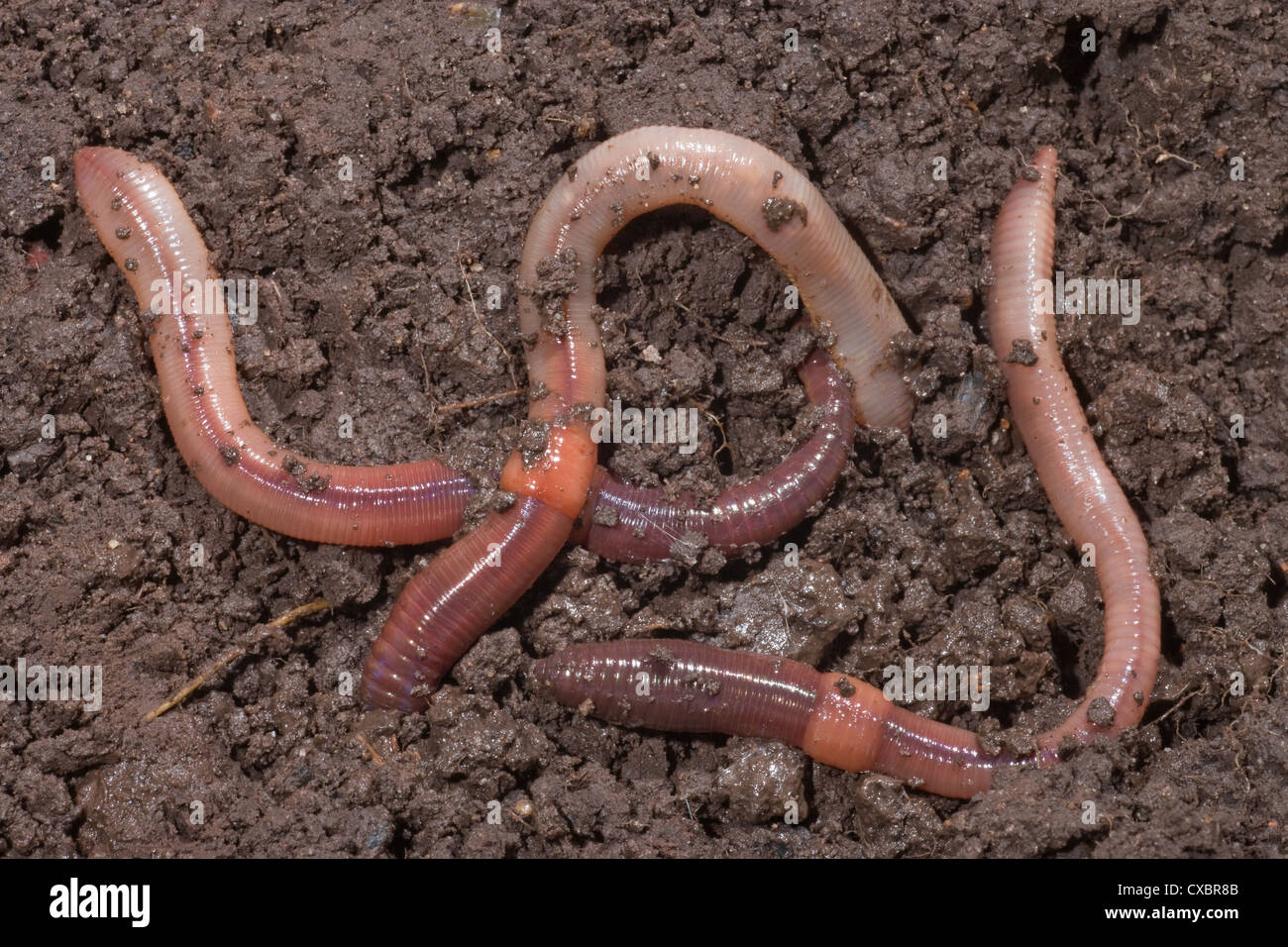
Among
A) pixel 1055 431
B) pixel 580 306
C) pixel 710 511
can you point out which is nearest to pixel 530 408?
pixel 580 306

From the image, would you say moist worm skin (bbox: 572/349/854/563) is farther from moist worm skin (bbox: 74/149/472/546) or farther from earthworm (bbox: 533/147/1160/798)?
moist worm skin (bbox: 74/149/472/546)

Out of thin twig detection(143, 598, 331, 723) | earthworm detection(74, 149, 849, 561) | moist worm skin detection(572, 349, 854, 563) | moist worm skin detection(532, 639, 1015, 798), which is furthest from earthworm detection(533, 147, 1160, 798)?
thin twig detection(143, 598, 331, 723)

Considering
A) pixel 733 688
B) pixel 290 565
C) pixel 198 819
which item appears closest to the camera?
pixel 198 819

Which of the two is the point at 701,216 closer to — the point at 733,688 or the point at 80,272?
the point at 733,688

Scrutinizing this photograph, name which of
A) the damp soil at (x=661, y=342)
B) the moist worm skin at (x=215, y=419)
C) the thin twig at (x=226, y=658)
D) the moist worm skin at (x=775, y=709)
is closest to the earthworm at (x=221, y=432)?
the moist worm skin at (x=215, y=419)

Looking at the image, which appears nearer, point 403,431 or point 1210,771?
point 1210,771

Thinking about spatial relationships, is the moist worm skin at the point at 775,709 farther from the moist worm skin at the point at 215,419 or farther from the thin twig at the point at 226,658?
the thin twig at the point at 226,658

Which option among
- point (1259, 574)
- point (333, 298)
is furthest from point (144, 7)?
point (1259, 574)
